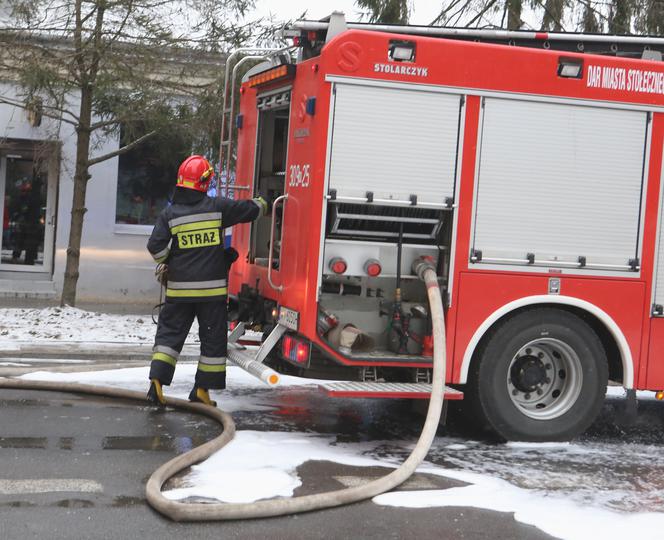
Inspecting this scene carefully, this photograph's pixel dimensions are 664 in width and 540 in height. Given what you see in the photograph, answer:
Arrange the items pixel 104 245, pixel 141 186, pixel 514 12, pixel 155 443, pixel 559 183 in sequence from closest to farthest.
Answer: pixel 155 443 < pixel 559 183 < pixel 514 12 < pixel 104 245 < pixel 141 186

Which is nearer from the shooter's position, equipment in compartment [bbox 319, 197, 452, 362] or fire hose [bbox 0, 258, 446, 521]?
fire hose [bbox 0, 258, 446, 521]

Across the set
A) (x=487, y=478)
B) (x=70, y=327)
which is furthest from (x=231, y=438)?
(x=70, y=327)

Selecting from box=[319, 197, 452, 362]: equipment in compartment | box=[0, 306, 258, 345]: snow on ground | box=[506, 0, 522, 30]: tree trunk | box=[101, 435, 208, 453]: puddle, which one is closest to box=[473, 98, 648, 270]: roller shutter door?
box=[319, 197, 452, 362]: equipment in compartment

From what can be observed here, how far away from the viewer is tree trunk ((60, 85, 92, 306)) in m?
12.7

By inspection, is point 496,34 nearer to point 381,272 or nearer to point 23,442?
point 381,272

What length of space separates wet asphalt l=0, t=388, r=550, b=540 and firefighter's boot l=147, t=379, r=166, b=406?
2.9 inches

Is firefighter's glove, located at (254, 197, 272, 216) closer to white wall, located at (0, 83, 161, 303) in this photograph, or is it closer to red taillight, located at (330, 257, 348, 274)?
red taillight, located at (330, 257, 348, 274)

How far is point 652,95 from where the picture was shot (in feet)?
22.6

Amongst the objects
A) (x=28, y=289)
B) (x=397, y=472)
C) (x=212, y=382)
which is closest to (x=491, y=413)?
(x=397, y=472)

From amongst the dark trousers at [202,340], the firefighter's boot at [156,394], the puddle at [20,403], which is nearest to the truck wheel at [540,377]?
the dark trousers at [202,340]

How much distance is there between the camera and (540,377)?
23.1ft

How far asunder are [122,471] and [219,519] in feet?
3.39

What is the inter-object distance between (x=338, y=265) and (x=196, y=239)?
1202 millimetres

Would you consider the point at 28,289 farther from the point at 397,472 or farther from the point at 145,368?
the point at 397,472
